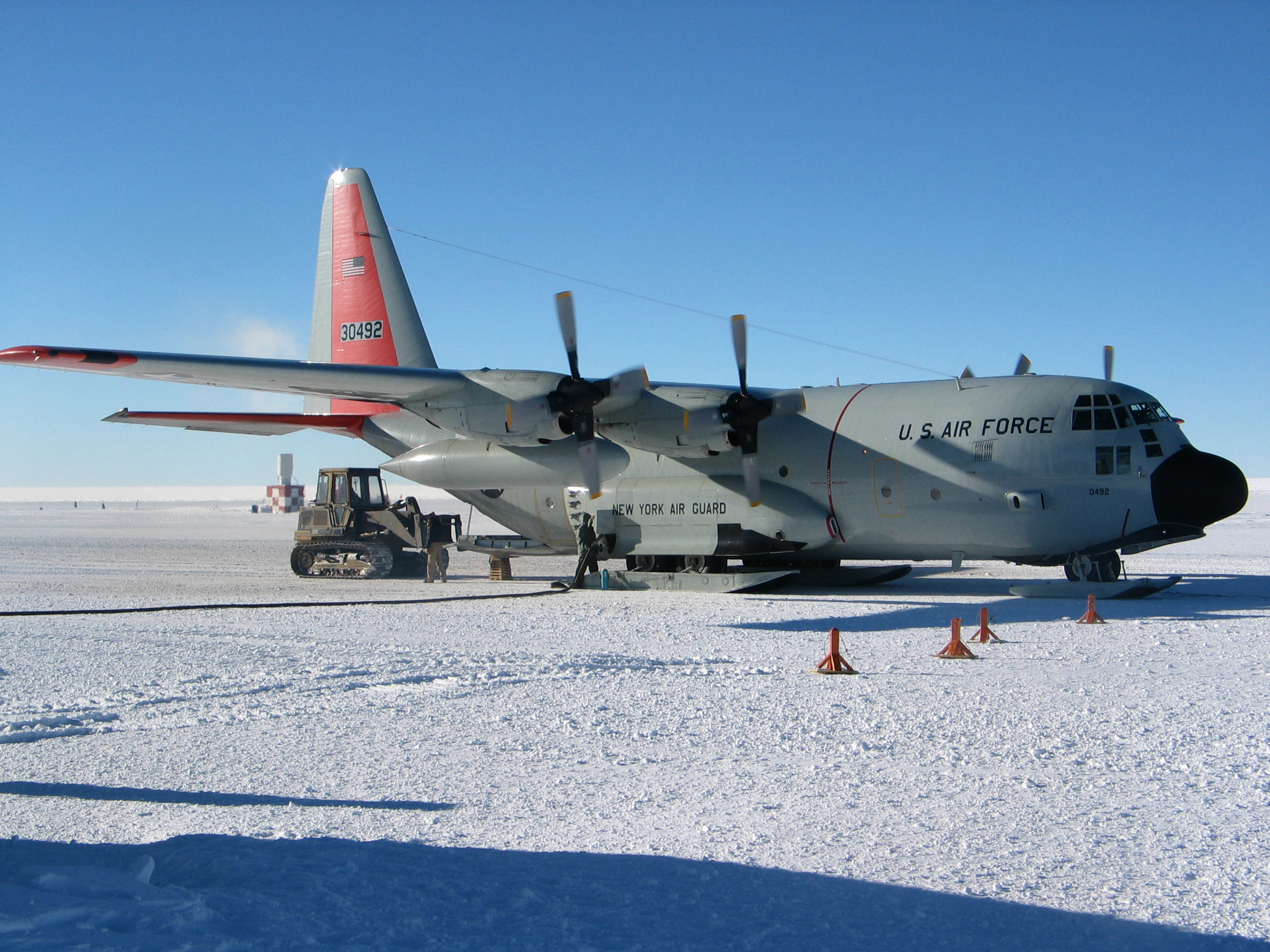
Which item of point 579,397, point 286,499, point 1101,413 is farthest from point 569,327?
point 286,499

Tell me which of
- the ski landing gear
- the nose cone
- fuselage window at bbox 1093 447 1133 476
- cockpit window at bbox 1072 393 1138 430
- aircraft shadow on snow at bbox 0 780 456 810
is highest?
cockpit window at bbox 1072 393 1138 430

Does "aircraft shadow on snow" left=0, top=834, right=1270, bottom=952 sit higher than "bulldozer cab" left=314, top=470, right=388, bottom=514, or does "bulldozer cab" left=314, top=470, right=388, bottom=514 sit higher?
"bulldozer cab" left=314, top=470, right=388, bottom=514

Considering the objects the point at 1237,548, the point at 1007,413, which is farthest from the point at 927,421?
the point at 1237,548

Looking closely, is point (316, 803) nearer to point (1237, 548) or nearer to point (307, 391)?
point (307, 391)

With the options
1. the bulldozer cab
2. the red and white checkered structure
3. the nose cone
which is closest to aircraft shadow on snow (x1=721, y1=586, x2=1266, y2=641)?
the nose cone

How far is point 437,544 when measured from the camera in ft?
72.1

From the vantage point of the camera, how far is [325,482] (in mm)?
23969

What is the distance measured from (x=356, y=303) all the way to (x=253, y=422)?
3262 millimetres

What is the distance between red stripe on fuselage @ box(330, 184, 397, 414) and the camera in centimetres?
2133

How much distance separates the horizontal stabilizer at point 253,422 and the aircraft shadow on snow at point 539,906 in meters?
16.8

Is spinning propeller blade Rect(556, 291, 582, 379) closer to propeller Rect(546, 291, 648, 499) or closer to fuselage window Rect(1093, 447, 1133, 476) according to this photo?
propeller Rect(546, 291, 648, 499)

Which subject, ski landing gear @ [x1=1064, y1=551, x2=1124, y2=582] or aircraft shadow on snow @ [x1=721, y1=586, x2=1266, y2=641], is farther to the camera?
ski landing gear @ [x1=1064, y1=551, x2=1124, y2=582]

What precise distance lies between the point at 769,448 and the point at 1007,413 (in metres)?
3.85

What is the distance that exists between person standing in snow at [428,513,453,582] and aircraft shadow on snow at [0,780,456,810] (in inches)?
620
